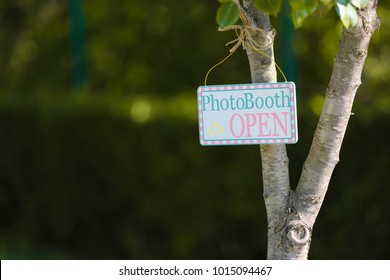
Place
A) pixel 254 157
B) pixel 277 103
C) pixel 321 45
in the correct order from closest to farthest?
pixel 277 103, pixel 254 157, pixel 321 45

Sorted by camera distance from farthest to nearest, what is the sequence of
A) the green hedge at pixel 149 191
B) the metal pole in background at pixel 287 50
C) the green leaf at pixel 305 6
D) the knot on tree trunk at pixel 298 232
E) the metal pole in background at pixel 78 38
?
the metal pole in background at pixel 78 38 → the metal pole in background at pixel 287 50 → the green hedge at pixel 149 191 → the knot on tree trunk at pixel 298 232 → the green leaf at pixel 305 6

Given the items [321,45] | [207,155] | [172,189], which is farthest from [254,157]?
[321,45]

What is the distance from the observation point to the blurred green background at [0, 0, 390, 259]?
430cm

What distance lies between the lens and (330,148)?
205 centimetres

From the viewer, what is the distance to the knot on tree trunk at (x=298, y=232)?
209cm

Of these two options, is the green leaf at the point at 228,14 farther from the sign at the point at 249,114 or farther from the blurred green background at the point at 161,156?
the blurred green background at the point at 161,156

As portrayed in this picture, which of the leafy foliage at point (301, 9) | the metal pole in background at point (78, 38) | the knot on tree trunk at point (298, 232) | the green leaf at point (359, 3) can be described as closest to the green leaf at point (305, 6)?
the leafy foliage at point (301, 9)

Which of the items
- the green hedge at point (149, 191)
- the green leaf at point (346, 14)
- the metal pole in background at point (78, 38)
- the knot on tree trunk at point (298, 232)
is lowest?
the green hedge at point (149, 191)

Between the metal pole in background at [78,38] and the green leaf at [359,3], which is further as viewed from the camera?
the metal pole in background at [78,38]

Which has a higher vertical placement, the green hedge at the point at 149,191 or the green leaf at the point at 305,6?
the green leaf at the point at 305,6

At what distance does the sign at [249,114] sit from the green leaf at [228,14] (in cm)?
29

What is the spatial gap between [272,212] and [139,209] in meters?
2.89

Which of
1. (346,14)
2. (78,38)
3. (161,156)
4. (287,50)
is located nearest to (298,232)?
(346,14)
